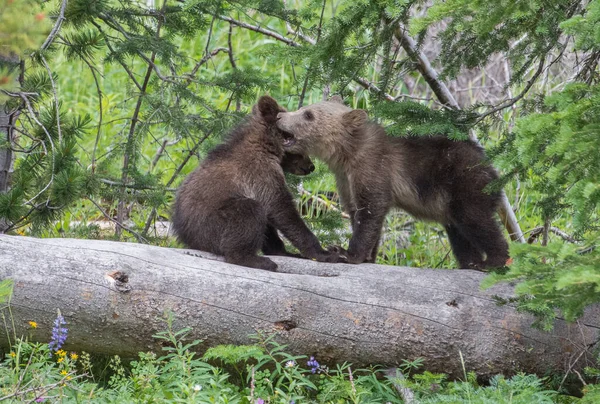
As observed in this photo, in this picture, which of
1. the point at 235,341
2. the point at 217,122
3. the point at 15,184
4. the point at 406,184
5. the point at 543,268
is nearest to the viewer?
the point at 543,268

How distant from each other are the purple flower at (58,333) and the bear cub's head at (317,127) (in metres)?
2.67

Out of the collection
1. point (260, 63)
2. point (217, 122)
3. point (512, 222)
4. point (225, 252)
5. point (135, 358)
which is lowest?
point (135, 358)

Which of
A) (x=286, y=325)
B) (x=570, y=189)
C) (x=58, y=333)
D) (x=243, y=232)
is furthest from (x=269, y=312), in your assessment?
(x=570, y=189)

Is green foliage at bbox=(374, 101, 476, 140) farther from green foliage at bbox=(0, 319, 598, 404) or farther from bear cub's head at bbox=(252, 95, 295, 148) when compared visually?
green foliage at bbox=(0, 319, 598, 404)

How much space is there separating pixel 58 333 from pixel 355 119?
3204 mm

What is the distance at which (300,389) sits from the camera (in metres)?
4.34

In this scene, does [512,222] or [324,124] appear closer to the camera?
[324,124]

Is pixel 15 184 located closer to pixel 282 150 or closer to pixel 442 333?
pixel 282 150

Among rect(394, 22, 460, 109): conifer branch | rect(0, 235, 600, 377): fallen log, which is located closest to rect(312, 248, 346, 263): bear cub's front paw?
rect(0, 235, 600, 377): fallen log

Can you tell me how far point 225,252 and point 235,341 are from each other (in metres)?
0.94

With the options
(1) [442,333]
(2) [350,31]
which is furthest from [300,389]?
(2) [350,31]

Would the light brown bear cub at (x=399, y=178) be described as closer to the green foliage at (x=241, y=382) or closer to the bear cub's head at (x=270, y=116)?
the bear cub's head at (x=270, y=116)

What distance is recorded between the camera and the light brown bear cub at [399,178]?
5.97 metres

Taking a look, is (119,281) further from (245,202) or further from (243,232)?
(245,202)
